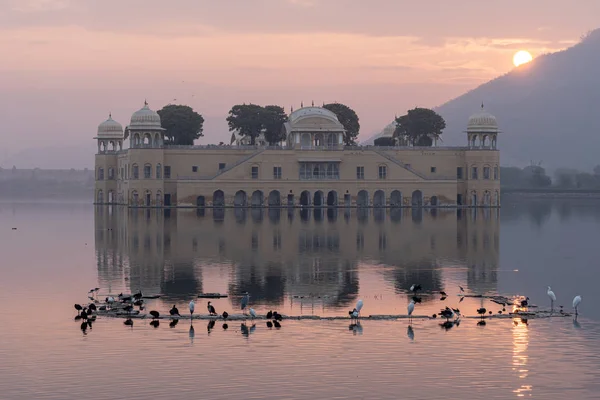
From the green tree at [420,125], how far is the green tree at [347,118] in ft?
22.1

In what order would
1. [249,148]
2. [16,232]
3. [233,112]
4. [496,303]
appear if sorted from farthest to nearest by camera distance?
[233,112] → [249,148] → [16,232] → [496,303]

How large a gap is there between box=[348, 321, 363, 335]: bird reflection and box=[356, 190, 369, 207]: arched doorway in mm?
92822

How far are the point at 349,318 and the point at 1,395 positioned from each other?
41.7 ft

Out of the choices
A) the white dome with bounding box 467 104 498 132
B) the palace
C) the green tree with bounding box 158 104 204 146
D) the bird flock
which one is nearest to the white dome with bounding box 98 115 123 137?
the green tree with bounding box 158 104 204 146

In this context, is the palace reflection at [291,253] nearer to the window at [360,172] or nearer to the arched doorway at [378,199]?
the window at [360,172]

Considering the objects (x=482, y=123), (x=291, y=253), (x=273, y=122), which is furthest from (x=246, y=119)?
(x=291, y=253)

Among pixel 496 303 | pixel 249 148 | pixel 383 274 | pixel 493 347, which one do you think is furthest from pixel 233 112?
pixel 493 347

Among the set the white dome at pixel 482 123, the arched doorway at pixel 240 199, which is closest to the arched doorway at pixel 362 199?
the arched doorway at pixel 240 199

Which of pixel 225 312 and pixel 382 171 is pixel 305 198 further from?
pixel 225 312

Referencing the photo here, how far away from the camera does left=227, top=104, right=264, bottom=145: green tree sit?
141 metres

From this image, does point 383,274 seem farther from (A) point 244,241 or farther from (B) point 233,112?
(B) point 233,112

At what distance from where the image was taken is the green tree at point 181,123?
13950cm

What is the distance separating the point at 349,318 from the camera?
111 ft

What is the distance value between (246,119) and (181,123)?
27.9 feet
